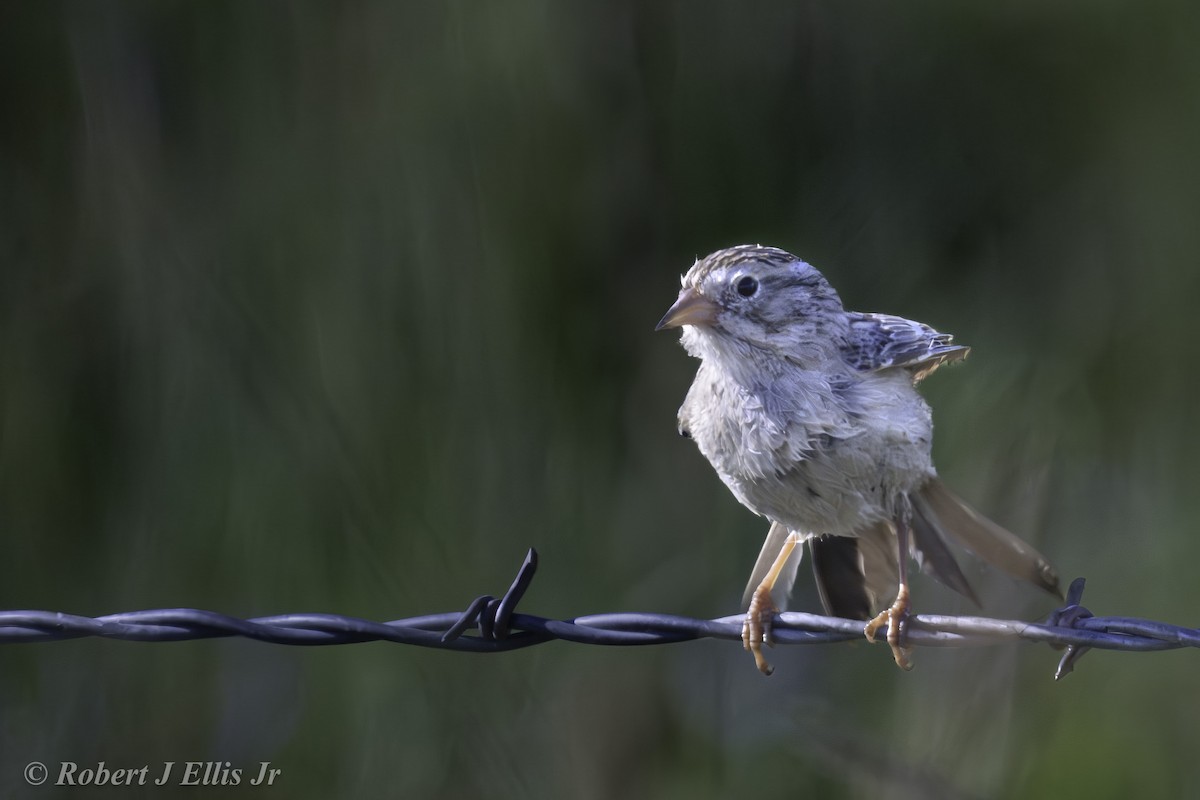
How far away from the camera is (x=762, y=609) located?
4129 millimetres

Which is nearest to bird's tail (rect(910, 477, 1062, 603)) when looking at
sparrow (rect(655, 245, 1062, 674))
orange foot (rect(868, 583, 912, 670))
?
sparrow (rect(655, 245, 1062, 674))

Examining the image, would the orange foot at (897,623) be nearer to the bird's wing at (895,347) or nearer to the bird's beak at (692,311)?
the bird's wing at (895,347)

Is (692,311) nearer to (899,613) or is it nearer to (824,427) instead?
(824,427)

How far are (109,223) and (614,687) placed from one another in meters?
3.59

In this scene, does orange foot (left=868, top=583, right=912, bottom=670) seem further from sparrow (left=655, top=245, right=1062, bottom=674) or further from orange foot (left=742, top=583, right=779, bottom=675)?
orange foot (left=742, top=583, right=779, bottom=675)

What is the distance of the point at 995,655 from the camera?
508 centimetres

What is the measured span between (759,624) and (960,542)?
102 centimetres

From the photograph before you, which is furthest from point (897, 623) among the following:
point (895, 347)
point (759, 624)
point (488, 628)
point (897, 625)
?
point (488, 628)

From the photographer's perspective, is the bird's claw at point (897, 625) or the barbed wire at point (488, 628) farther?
the bird's claw at point (897, 625)

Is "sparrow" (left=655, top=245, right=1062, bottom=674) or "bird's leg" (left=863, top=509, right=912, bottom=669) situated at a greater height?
"sparrow" (left=655, top=245, right=1062, bottom=674)

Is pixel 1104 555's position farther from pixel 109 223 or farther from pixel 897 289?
pixel 109 223

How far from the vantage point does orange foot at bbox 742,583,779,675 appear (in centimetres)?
325

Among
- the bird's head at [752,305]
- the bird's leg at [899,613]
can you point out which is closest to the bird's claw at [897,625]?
the bird's leg at [899,613]

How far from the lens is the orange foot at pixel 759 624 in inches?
128
